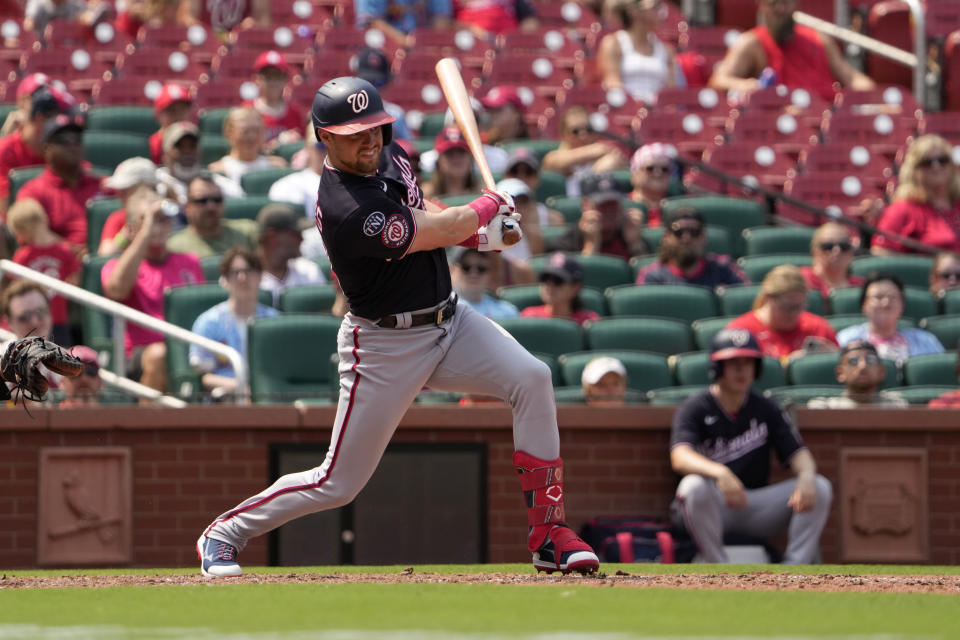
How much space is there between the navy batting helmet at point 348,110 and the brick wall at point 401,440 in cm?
264

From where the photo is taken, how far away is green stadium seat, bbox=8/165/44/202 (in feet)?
31.9

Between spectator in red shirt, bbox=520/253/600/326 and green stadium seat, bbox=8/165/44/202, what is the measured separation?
3143 millimetres

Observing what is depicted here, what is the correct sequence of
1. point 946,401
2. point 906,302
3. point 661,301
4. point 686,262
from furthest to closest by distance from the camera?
1. point 906,302
2. point 686,262
3. point 661,301
4. point 946,401

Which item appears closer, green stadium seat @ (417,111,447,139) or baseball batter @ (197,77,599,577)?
baseball batter @ (197,77,599,577)

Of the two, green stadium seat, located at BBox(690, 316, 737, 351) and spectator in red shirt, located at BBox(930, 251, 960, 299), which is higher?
spectator in red shirt, located at BBox(930, 251, 960, 299)

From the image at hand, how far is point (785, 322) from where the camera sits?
8.80 m

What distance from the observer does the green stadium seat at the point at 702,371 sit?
27.8ft

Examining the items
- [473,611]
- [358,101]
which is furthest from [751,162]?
[473,611]

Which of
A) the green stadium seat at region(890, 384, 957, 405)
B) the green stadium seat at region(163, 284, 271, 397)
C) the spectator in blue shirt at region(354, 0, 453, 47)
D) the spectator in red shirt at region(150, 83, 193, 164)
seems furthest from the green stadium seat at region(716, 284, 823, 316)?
the spectator in blue shirt at region(354, 0, 453, 47)

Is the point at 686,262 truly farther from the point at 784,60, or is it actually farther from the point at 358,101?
the point at 358,101

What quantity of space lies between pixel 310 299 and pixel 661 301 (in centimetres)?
201

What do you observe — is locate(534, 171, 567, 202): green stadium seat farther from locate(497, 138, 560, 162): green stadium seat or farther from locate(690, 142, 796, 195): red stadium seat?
locate(690, 142, 796, 195): red stadium seat

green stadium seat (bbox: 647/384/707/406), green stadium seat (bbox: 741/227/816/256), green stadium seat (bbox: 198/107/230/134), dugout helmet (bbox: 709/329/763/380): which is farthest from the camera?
green stadium seat (bbox: 198/107/230/134)

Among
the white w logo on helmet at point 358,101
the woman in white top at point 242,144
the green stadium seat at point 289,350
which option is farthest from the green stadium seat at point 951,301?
the white w logo on helmet at point 358,101
